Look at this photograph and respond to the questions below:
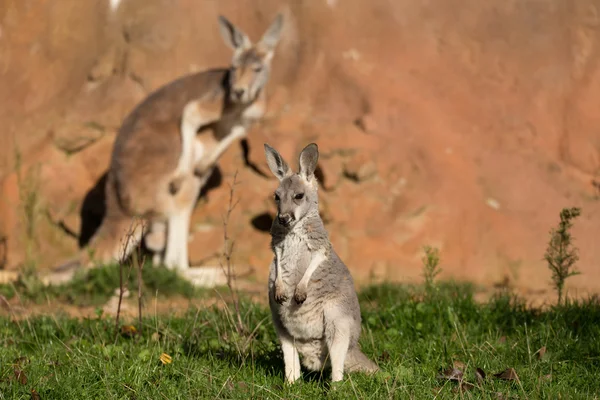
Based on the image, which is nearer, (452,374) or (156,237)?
(452,374)

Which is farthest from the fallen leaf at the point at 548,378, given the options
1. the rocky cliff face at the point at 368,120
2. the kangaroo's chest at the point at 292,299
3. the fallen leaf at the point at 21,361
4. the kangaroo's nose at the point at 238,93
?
the kangaroo's nose at the point at 238,93

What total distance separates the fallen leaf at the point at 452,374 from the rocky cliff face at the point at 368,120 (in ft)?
12.3

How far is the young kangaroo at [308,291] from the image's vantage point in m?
3.38

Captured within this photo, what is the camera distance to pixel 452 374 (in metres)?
3.37

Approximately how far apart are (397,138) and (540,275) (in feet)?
6.83

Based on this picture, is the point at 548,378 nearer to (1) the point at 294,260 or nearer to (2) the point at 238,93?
(1) the point at 294,260

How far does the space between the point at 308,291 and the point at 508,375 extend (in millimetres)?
967

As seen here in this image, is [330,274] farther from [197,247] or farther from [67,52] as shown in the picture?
[67,52]

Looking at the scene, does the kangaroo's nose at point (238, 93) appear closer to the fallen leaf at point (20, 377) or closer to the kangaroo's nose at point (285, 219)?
the kangaroo's nose at point (285, 219)

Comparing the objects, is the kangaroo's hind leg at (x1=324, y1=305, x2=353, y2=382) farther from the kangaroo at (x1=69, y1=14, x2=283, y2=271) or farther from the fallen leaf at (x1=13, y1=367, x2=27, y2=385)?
the kangaroo at (x1=69, y1=14, x2=283, y2=271)

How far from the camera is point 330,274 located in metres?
3.47

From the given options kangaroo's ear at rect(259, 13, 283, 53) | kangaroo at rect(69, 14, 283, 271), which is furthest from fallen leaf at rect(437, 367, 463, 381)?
kangaroo's ear at rect(259, 13, 283, 53)

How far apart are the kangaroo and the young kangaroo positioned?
399cm

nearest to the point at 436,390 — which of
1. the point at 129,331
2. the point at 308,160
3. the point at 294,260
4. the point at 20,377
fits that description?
the point at 294,260
